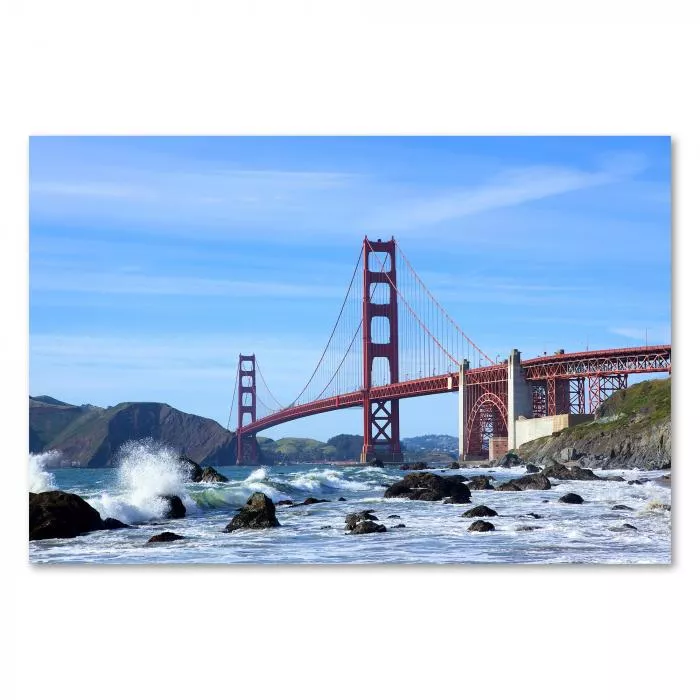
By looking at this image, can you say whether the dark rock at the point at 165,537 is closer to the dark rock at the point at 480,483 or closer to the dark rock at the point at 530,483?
the dark rock at the point at 480,483

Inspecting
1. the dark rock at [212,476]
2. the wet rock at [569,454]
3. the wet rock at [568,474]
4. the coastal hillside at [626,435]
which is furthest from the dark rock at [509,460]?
the dark rock at [212,476]

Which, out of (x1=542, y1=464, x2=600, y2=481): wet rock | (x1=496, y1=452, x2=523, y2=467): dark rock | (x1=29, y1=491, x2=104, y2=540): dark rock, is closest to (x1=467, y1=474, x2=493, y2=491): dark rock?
(x1=496, y1=452, x2=523, y2=467): dark rock

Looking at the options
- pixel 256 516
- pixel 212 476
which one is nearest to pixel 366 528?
pixel 256 516

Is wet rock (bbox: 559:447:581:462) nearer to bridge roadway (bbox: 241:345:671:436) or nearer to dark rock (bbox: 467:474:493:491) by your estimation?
bridge roadway (bbox: 241:345:671:436)

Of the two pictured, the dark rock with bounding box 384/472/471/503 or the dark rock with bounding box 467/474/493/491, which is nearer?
the dark rock with bounding box 384/472/471/503

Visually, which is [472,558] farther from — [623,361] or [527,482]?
[527,482]
